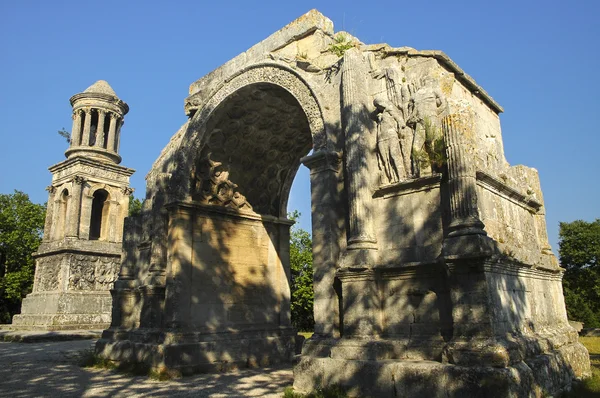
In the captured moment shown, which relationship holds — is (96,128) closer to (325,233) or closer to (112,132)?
(112,132)

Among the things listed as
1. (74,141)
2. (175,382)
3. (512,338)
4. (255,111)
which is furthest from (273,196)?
(74,141)

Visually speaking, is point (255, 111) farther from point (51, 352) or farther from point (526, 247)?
point (51, 352)

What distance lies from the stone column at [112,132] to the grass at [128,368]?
14098 millimetres

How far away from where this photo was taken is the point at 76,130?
893 inches

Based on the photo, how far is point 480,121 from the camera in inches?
298

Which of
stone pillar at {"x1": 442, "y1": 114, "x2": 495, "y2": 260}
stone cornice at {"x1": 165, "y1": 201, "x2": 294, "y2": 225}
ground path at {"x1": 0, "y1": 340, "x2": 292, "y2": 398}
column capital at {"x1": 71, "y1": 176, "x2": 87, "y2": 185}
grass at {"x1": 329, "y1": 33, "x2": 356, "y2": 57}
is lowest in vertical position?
ground path at {"x1": 0, "y1": 340, "x2": 292, "y2": 398}

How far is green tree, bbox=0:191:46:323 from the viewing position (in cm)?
2736

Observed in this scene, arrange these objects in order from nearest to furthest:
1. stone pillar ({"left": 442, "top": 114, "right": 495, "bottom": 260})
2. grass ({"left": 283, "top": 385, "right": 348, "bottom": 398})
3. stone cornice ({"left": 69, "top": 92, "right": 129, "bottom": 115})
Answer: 1. stone pillar ({"left": 442, "top": 114, "right": 495, "bottom": 260})
2. grass ({"left": 283, "top": 385, "right": 348, "bottom": 398})
3. stone cornice ({"left": 69, "top": 92, "right": 129, "bottom": 115})

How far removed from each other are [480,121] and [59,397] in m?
7.91

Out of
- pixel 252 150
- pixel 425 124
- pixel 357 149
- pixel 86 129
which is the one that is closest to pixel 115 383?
pixel 252 150

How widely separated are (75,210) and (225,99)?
14.0 meters

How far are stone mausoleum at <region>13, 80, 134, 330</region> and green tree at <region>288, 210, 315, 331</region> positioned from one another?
945 centimetres

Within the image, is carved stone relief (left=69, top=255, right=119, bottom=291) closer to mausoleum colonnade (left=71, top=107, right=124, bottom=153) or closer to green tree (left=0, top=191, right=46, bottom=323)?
mausoleum colonnade (left=71, top=107, right=124, bottom=153)

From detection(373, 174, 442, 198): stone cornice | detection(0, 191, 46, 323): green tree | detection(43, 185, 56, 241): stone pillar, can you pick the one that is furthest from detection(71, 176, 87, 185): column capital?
detection(373, 174, 442, 198): stone cornice
